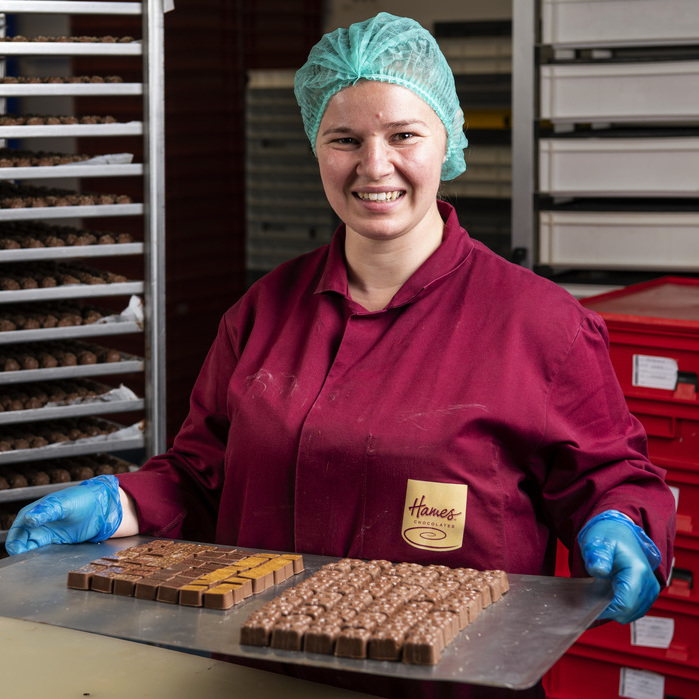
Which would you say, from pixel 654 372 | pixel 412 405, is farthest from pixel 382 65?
pixel 654 372

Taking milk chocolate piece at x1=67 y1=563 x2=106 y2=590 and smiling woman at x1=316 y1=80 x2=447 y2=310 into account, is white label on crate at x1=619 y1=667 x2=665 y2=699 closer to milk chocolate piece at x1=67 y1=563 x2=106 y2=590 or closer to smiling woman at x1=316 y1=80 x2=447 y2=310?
smiling woman at x1=316 y1=80 x2=447 y2=310

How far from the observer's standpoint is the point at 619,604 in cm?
153

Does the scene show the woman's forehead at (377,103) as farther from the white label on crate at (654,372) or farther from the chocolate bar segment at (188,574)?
the white label on crate at (654,372)

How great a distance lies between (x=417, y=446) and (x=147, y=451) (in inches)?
65.2

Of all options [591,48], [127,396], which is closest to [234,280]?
[127,396]

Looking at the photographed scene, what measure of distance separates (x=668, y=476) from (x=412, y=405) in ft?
3.98

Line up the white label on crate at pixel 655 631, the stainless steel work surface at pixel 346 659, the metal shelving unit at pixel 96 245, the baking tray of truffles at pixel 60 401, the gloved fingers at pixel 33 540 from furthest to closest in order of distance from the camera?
the baking tray of truffles at pixel 60 401, the metal shelving unit at pixel 96 245, the white label on crate at pixel 655 631, the gloved fingers at pixel 33 540, the stainless steel work surface at pixel 346 659

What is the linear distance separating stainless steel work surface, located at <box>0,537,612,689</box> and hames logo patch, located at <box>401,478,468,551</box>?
13 cm

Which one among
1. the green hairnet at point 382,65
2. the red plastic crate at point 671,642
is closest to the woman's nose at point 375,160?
the green hairnet at point 382,65

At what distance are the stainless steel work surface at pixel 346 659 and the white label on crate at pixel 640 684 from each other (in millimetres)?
1342

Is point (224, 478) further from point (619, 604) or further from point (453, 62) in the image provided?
point (453, 62)

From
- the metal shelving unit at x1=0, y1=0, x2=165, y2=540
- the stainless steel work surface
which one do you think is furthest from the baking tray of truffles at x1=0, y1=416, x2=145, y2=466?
the stainless steel work surface

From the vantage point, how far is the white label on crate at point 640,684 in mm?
2668

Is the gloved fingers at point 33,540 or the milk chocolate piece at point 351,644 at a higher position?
the milk chocolate piece at point 351,644
